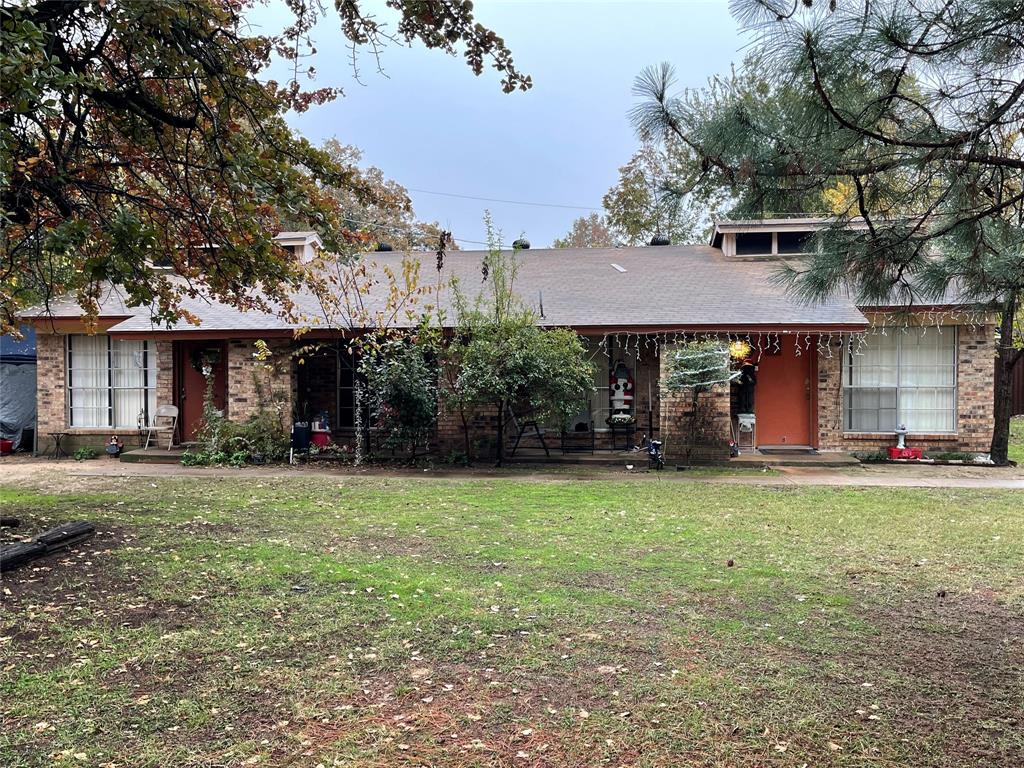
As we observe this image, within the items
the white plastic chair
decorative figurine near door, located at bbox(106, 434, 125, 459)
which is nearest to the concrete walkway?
decorative figurine near door, located at bbox(106, 434, 125, 459)

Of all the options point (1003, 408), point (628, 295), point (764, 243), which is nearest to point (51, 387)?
point (628, 295)

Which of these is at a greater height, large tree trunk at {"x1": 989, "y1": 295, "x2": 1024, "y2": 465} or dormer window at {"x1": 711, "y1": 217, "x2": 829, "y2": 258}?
dormer window at {"x1": 711, "y1": 217, "x2": 829, "y2": 258}

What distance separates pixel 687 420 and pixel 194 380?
978 cm

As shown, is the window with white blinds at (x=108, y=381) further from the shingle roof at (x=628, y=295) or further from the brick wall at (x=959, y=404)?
the brick wall at (x=959, y=404)

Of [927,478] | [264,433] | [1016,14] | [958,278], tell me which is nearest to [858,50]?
[1016,14]

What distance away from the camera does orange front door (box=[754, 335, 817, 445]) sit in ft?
41.9

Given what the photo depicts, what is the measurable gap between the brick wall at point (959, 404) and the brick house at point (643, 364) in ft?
0.08

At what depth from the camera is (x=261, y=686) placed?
338 cm

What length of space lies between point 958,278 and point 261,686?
187 inches

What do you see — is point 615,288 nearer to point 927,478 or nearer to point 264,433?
point 927,478

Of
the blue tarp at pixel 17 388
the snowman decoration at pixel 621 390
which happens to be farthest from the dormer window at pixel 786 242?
the blue tarp at pixel 17 388

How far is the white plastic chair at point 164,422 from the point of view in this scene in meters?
13.0

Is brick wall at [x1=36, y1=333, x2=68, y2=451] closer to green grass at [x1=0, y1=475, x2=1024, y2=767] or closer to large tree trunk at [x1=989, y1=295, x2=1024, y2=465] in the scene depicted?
green grass at [x1=0, y1=475, x2=1024, y2=767]

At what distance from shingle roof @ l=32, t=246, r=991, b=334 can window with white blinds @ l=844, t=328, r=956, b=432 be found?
1355mm
